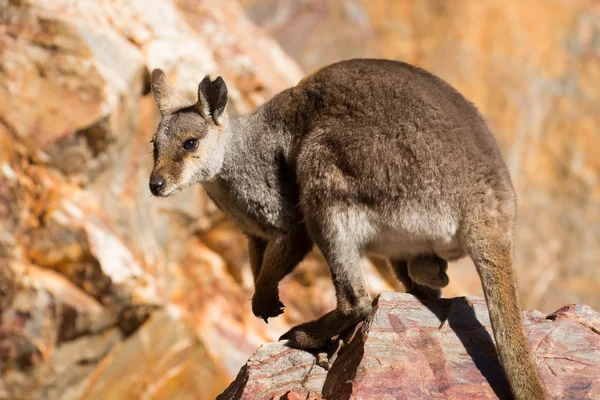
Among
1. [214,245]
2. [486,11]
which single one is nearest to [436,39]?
[486,11]

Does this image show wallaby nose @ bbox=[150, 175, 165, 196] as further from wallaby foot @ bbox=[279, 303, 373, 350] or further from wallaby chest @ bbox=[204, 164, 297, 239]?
wallaby foot @ bbox=[279, 303, 373, 350]

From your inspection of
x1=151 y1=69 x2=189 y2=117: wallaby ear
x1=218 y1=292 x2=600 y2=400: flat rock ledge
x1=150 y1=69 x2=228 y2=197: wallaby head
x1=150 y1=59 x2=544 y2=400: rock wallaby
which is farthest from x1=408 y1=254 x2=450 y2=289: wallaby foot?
Result: x1=151 y1=69 x2=189 y2=117: wallaby ear

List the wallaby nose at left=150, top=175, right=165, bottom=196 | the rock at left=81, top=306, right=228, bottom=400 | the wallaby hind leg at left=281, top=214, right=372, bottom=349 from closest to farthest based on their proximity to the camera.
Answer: the wallaby hind leg at left=281, top=214, right=372, bottom=349 < the wallaby nose at left=150, top=175, right=165, bottom=196 < the rock at left=81, top=306, right=228, bottom=400

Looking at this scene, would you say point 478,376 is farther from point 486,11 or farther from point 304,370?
point 486,11

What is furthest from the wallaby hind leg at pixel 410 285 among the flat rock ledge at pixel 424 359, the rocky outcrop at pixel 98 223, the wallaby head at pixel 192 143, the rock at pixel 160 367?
the rock at pixel 160 367

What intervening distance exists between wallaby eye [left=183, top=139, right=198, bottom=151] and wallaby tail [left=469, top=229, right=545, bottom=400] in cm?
226

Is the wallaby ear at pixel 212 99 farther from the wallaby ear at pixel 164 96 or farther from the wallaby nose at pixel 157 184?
the wallaby nose at pixel 157 184

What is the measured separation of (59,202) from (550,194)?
9931mm

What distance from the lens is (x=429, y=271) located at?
18.5ft

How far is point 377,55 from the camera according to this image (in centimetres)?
1577

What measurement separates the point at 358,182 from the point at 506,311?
1281mm

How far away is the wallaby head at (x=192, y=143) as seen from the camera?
584 cm

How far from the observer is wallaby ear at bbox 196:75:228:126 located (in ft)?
19.6

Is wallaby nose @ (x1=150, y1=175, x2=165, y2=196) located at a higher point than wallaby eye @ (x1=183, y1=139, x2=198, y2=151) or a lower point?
lower
